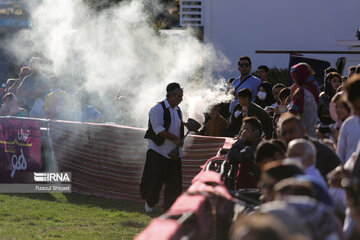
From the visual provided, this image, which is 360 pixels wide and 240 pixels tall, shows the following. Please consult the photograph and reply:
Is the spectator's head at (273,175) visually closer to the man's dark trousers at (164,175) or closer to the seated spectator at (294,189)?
the seated spectator at (294,189)

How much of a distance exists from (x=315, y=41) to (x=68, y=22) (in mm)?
6861

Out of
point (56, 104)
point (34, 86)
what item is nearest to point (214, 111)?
point (56, 104)

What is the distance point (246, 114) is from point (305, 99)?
218 cm

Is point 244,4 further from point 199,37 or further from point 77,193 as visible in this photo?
point 77,193

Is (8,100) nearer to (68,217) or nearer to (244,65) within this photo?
(68,217)

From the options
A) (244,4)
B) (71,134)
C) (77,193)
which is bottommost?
(77,193)

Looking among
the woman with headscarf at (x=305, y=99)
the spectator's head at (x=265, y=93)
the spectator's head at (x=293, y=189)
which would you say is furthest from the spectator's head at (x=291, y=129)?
the spectator's head at (x=265, y=93)

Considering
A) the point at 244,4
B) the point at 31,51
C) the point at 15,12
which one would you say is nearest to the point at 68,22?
the point at 31,51

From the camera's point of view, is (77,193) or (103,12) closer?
(77,193)

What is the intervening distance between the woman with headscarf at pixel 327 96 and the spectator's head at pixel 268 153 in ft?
8.70

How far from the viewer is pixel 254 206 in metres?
5.38

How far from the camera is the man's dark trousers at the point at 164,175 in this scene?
9.55 meters

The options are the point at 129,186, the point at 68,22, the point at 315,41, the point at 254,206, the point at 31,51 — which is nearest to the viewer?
the point at 254,206

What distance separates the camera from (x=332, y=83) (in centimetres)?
947
